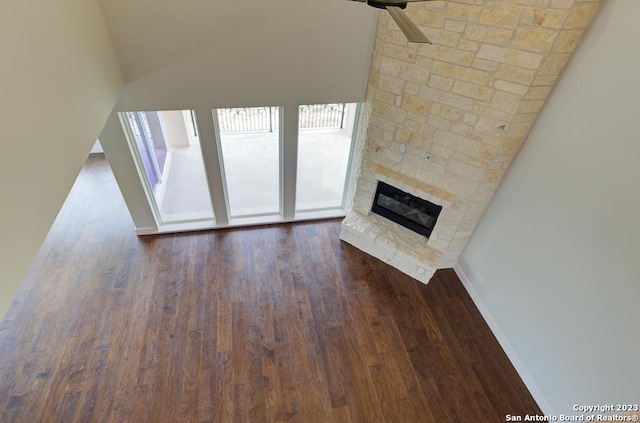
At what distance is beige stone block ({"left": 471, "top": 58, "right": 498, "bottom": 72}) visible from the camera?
2.92 metres

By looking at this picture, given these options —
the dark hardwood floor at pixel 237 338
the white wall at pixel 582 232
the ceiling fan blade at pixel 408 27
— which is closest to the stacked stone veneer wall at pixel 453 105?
the white wall at pixel 582 232

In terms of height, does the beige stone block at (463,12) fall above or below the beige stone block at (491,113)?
above

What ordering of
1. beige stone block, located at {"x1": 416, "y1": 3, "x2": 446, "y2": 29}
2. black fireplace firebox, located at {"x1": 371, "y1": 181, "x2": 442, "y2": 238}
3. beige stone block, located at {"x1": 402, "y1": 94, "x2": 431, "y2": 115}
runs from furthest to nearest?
1. black fireplace firebox, located at {"x1": 371, "y1": 181, "x2": 442, "y2": 238}
2. beige stone block, located at {"x1": 402, "y1": 94, "x2": 431, "y2": 115}
3. beige stone block, located at {"x1": 416, "y1": 3, "x2": 446, "y2": 29}

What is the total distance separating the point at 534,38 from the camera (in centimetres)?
265

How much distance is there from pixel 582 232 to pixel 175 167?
5437 millimetres

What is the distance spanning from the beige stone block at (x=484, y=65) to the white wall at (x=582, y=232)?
588 mm

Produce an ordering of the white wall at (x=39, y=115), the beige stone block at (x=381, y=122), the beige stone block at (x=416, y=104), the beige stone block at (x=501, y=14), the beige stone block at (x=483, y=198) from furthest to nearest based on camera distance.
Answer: the beige stone block at (x=381, y=122)
the beige stone block at (x=483, y=198)
the beige stone block at (x=416, y=104)
the beige stone block at (x=501, y=14)
the white wall at (x=39, y=115)

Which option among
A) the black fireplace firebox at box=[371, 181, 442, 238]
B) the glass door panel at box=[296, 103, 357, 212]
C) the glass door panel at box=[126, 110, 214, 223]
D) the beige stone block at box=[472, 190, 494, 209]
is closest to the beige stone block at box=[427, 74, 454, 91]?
the beige stone block at box=[472, 190, 494, 209]

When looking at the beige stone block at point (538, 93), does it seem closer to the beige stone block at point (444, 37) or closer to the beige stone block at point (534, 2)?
the beige stone block at point (534, 2)

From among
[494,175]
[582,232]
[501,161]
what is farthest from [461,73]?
[582,232]

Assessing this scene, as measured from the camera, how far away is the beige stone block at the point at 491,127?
3141 millimetres

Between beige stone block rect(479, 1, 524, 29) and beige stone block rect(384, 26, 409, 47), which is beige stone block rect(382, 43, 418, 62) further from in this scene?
beige stone block rect(479, 1, 524, 29)

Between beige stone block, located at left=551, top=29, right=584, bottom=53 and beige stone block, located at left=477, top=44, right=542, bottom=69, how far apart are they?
141 millimetres

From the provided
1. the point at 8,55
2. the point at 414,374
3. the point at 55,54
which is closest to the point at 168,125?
the point at 55,54
